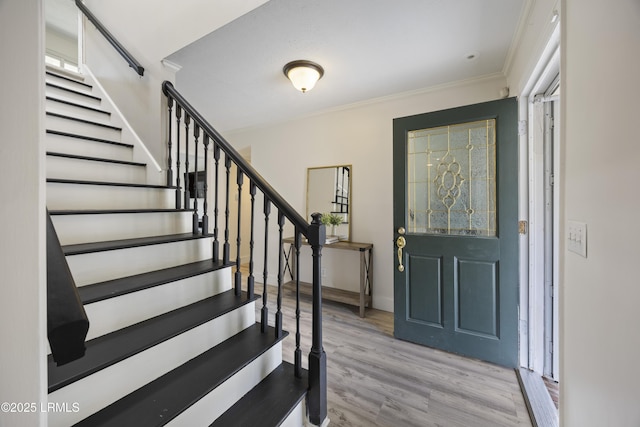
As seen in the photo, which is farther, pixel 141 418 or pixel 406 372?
pixel 406 372

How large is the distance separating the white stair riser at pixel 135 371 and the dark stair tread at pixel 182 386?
3cm

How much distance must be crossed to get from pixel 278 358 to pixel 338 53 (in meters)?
2.30

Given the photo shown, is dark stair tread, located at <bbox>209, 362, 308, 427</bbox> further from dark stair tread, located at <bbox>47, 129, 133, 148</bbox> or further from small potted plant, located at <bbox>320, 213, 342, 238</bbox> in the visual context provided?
dark stair tread, located at <bbox>47, 129, 133, 148</bbox>

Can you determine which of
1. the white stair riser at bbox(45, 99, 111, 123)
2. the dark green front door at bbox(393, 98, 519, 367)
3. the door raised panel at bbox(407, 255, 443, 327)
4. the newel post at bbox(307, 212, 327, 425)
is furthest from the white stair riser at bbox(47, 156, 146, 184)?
the door raised panel at bbox(407, 255, 443, 327)

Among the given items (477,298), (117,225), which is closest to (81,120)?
(117,225)

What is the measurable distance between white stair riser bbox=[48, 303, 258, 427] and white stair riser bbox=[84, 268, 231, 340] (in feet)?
0.78

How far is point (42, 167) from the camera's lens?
41 centimetres

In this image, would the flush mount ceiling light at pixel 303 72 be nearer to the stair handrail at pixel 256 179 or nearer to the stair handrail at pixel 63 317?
the stair handrail at pixel 256 179

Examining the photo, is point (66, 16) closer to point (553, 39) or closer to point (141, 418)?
point (141, 418)

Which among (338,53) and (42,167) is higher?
(338,53)

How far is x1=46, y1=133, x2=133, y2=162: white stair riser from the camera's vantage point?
1.89m

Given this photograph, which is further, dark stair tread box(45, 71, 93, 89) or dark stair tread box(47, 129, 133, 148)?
dark stair tread box(45, 71, 93, 89)

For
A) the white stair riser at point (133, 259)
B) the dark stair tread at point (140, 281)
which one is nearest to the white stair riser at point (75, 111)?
the white stair riser at point (133, 259)

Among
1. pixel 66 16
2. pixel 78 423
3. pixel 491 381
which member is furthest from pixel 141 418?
pixel 66 16
